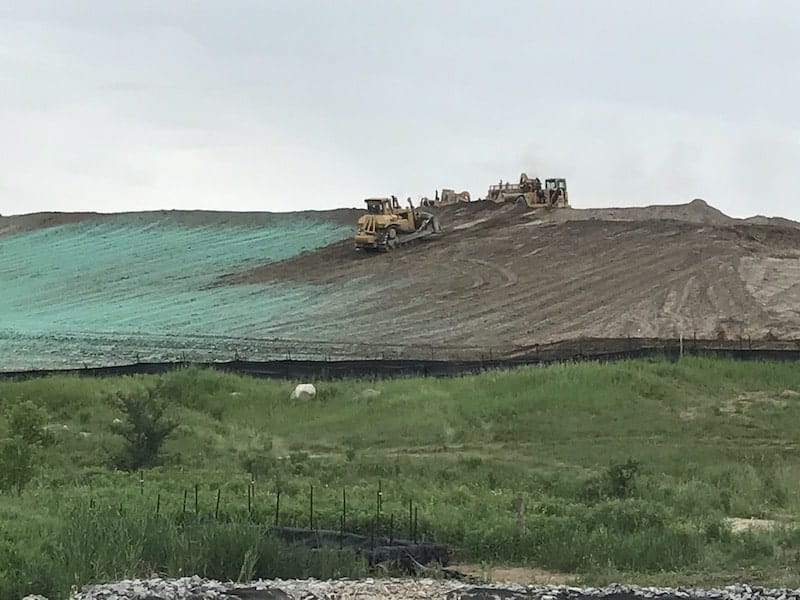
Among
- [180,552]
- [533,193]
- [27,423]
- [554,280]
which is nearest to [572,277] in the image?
[554,280]

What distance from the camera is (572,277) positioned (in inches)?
1567

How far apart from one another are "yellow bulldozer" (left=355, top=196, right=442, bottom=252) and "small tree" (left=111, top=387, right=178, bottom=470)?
24.5 meters

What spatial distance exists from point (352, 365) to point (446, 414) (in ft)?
14.5

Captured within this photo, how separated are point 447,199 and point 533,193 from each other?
19.1ft

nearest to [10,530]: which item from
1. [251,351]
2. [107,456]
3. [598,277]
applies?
[107,456]

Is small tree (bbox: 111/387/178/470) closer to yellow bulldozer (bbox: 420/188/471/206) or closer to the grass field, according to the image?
the grass field

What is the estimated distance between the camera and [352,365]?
26391 millimetres

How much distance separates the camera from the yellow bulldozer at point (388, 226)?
149ft

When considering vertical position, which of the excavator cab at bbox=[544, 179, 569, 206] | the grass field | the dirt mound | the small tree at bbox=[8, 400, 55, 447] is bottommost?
the grass field

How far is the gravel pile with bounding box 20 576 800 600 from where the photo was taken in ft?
27.3

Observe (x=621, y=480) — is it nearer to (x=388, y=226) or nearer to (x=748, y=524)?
(x=748, y=524)

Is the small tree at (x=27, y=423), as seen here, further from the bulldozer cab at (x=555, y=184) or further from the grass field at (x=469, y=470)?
the bulldozer cab at (x=555, y=184)

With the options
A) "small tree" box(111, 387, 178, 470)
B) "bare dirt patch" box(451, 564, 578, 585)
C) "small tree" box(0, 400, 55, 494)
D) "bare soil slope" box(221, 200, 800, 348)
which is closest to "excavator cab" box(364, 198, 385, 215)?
"bare soil slope" box(221, 200, 800, 348)

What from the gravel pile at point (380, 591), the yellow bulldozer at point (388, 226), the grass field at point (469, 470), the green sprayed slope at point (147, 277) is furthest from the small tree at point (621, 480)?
the yellow bulldozer at point (388, 226)
